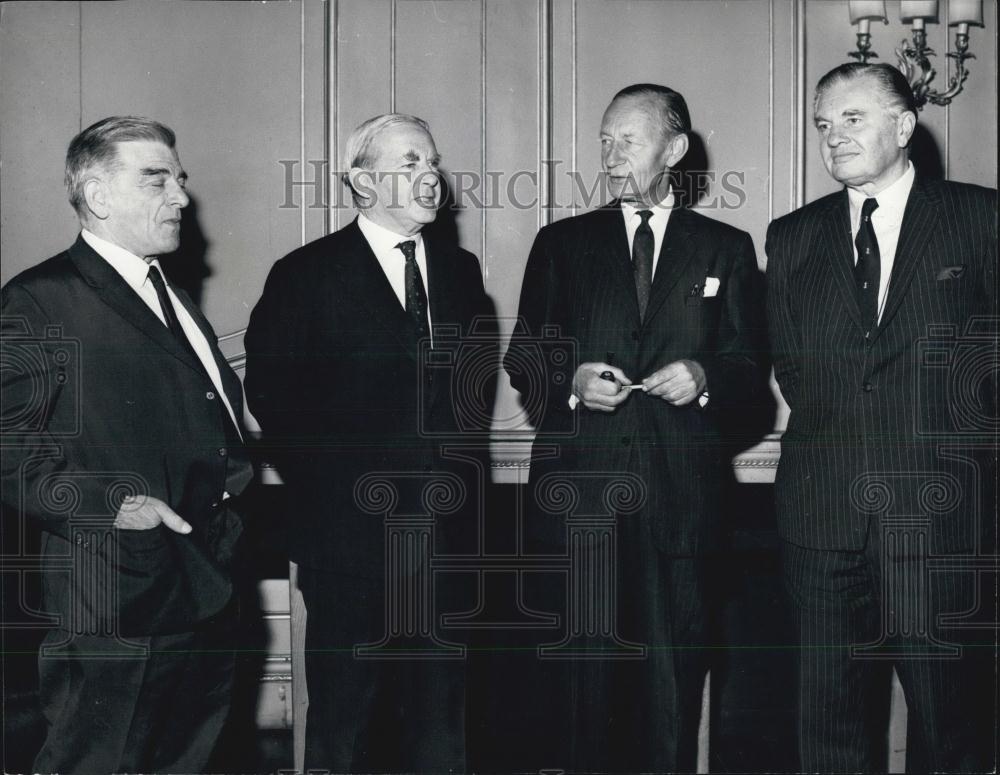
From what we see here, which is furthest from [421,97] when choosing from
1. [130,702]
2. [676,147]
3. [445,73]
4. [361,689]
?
[130,702]

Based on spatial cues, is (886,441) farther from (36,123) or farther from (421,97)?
(36,123)

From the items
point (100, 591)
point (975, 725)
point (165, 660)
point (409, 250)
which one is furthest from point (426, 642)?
point (975, 725)

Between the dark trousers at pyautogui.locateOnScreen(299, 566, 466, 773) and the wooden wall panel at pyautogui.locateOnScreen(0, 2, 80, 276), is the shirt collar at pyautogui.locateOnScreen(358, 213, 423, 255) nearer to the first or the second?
the dark trousers at pyautogui.locateOnScreen(299, 566, 466, 773)

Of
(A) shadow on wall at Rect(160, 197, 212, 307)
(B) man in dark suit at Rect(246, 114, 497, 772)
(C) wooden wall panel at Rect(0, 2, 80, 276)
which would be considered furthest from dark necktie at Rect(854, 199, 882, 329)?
(C) wooden wall panel at Rect(0, 2, 80, 276)

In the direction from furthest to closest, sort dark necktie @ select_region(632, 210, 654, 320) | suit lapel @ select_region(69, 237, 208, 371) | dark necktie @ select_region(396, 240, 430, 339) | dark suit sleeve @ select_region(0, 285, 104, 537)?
dark necktie @ select_region(632, 210, 654, 320) → dark necktie @ select_region(396, 240, 430, 339) → suit lapel @ select_region(69, 237, 208, 371) → dark suit sleeve @ select_region(0, 285, 104, 537)

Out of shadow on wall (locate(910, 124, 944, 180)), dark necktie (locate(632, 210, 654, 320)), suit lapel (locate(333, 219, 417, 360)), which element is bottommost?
suit lapel (locate(333, 219, 417, 360))

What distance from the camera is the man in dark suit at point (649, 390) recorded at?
2.99 metres

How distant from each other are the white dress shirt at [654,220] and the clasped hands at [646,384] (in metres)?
0.34

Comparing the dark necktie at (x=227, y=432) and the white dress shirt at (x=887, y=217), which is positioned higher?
the white dress shirt at (x=887, y=217)

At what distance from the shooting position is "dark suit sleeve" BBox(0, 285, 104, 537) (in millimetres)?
2506

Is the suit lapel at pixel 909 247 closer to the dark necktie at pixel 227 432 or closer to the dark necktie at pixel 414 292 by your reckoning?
the dark necktie at pixel 414 292

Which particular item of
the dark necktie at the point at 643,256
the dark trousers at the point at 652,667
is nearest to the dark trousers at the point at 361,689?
the dark trousers at the point at 652,667

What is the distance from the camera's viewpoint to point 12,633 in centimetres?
359

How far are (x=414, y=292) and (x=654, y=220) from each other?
0.73m
